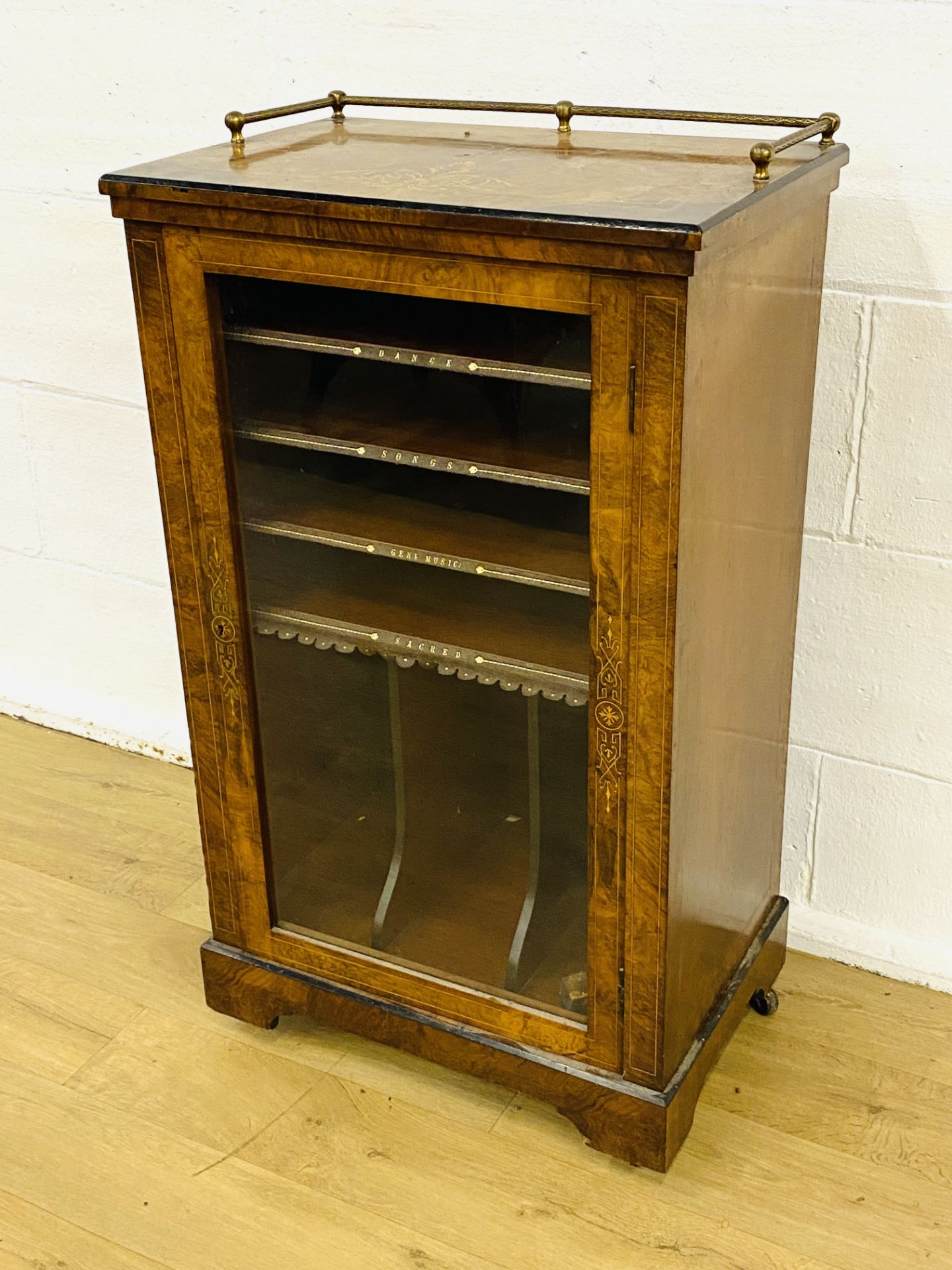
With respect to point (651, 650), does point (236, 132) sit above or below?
above

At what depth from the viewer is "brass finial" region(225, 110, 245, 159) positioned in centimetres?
163

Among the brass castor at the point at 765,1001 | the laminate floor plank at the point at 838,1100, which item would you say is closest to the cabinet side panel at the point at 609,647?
the laminate floor plank at the point at 838,1100

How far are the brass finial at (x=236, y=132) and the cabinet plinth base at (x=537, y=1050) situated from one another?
39.7 inches

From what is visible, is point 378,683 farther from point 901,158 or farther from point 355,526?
point 901,158

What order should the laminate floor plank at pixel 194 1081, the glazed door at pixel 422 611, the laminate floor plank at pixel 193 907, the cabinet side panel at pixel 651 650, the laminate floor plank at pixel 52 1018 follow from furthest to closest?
the laminate floor plank at pixel 193 907, the laminate floor plank at pixel 52 1018, the laminate floor plank at pixel 194 1081, the glazed door at pixel 422 611, the cabinet side panel at pixel 651 650

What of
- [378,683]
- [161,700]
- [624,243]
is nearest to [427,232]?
[624,243]

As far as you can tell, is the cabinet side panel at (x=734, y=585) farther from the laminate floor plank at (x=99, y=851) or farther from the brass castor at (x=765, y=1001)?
the laminate floor plank at (x=99, y=851)

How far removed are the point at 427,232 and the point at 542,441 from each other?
24 centimetres

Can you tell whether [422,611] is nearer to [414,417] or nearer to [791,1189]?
[414,417]

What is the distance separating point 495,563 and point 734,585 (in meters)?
0.27

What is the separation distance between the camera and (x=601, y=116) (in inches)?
68.2

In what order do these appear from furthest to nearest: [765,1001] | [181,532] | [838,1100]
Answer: [765,1001], [838,1100], [181,532]

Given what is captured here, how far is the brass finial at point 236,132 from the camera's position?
163 cm

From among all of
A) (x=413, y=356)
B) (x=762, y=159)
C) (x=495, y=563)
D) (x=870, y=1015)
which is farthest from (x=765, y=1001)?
(x=762, y=159)
